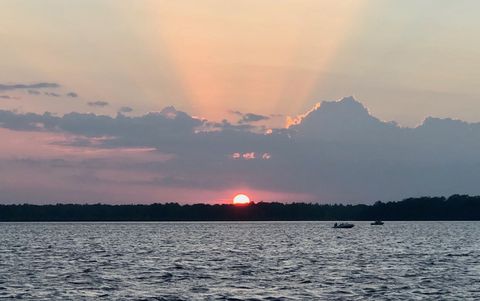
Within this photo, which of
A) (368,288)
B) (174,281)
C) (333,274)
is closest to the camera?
(368,288)

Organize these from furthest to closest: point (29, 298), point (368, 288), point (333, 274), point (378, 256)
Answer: point (378, 256)
point (333, 274)
point (368, 288)
point (29, 298)

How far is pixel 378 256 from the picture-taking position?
11906 centimetres

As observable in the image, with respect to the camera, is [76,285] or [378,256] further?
[378,256]

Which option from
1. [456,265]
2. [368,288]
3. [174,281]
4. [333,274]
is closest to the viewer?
[368,288]

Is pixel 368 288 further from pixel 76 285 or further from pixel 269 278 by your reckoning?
pixel 76 285

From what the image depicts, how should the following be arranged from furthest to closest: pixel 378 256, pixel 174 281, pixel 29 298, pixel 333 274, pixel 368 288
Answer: pixel 378 256, pixel 333 274, pixel 174 281, pixel 368 288, pixel 29 298

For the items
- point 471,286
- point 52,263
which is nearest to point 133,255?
point 52,263

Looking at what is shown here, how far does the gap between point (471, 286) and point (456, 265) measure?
995 inches

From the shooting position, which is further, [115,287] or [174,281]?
[174,281]

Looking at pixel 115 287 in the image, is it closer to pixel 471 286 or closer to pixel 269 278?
pixel 269 278

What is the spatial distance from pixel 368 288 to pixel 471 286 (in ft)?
32.4

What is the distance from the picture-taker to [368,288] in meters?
73.0

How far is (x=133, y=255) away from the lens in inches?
4919

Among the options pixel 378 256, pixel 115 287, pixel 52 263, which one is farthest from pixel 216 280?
pixel 378 256
